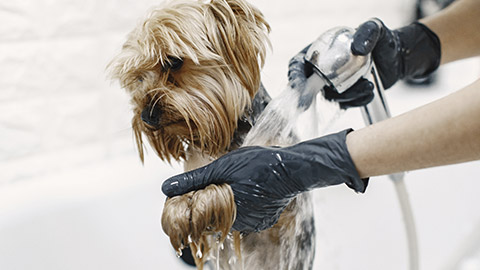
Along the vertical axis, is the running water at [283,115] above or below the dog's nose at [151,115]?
below

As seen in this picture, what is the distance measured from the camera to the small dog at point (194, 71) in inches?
27.5

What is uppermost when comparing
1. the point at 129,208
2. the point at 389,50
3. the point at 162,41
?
the point at 162,41

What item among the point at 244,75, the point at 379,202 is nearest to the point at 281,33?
the point at 379,202

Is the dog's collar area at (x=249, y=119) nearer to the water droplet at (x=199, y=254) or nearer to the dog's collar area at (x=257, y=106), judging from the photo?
the dog's collar area at (x=257, y=106)

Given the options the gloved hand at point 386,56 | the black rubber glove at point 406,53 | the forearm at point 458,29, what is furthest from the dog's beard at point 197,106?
the forearm at point 458,29

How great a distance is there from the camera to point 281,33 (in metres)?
1.46

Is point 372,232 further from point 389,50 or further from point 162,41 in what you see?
point 162,41

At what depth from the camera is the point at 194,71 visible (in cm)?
72

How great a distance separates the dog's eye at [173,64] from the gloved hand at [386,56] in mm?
172

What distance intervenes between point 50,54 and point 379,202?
2.93 feet

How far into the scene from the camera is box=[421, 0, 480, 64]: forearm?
963mm

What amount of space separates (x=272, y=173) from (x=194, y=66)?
0.18 metres

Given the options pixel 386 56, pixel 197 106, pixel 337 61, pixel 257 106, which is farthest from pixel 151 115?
pixel 386 56

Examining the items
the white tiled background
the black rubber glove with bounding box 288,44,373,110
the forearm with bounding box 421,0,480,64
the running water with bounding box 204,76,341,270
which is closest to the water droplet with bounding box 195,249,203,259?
the running water with bounding box 204,76,341,270
